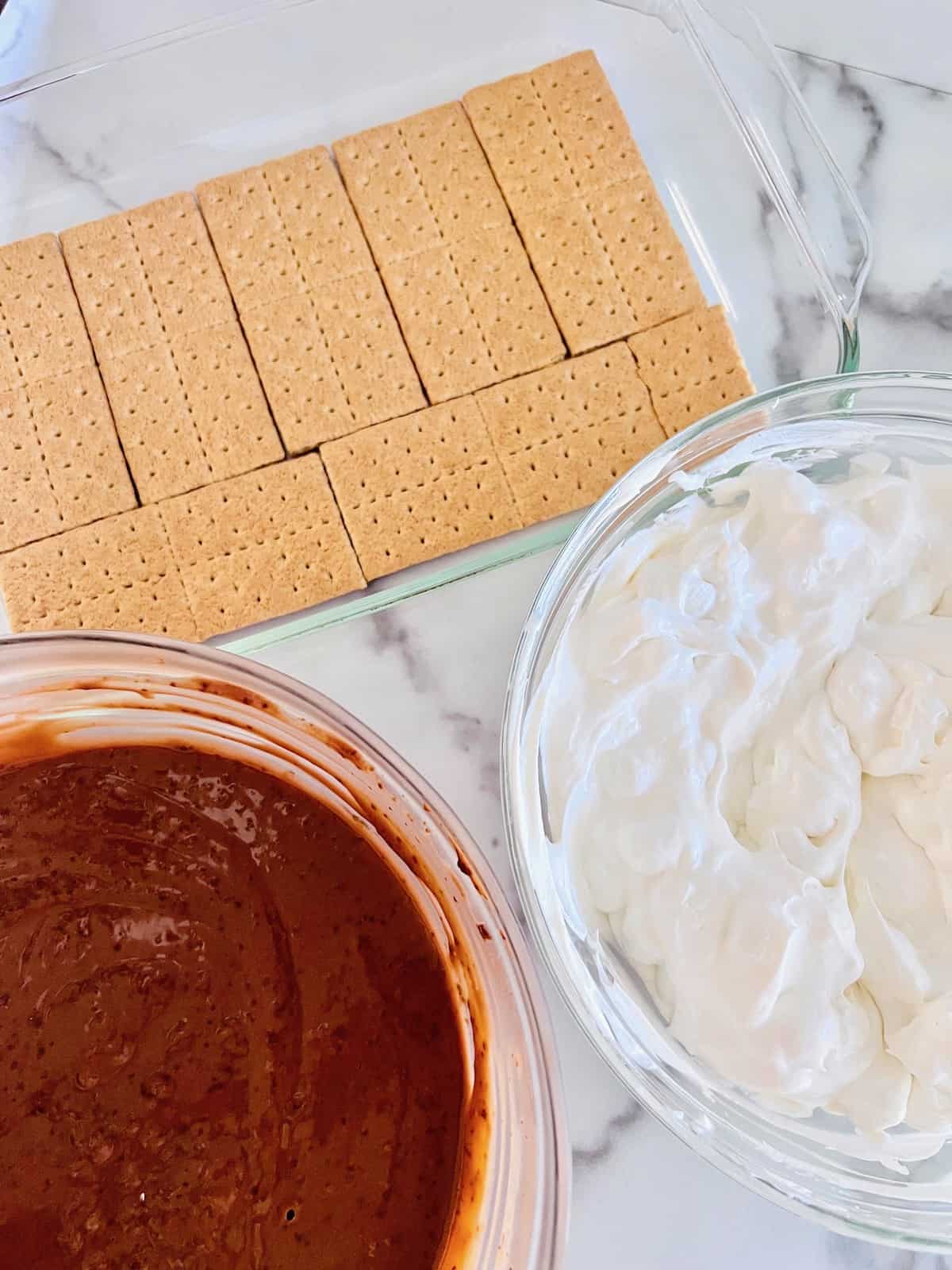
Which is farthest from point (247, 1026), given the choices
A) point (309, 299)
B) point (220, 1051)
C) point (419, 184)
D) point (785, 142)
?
point (785, 142)

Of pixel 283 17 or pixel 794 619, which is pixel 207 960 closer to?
pixel 794 619

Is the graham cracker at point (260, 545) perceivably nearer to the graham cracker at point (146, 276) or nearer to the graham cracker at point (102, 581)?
the graham cracker at point (102, 581)

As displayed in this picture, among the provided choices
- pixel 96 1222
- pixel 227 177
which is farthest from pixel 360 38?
pixel 96 1222

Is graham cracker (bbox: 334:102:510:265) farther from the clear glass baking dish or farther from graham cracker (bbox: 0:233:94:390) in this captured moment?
graham cracker (bbox: 0:233:94:390)

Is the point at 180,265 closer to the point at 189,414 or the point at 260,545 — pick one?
the point at 189,414

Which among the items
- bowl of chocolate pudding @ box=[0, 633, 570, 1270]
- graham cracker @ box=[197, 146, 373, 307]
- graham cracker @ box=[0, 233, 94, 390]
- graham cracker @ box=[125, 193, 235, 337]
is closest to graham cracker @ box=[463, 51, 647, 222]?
graham cracker @ box=[197, 146, 373, 307]

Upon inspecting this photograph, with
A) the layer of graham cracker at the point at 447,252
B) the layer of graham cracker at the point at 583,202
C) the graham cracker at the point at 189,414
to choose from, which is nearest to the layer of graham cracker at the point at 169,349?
the graham cracker at the point at 189,414
